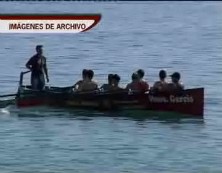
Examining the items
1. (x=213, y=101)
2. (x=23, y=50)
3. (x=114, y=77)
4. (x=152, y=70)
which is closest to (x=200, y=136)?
(x=114, y=77)

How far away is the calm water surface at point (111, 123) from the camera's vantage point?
2700 centimetres

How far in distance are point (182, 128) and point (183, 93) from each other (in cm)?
121

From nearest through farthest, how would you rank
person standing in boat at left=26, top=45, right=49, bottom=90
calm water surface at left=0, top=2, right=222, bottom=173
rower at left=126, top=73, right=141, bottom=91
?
calm water surface at left=0, top=2, right=222, bottom=173 → rower at left=126, top=73, right=141, bottom=91 → person standing in boat at left=26, top=45, right=49, bottom=90

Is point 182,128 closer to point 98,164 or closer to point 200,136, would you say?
point 200,136

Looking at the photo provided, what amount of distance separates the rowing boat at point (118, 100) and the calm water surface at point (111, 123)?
1.25 feet

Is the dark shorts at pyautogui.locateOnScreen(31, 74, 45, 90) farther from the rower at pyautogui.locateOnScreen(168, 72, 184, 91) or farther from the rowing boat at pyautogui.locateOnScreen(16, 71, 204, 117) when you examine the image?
the rower at pyautogui.locateOnScreen(168, 72, 184, 91)

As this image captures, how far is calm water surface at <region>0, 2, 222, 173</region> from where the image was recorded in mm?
27000

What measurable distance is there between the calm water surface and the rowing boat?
38 cm

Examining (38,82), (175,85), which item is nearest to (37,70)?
(38,82)

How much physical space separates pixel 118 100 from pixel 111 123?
982mm

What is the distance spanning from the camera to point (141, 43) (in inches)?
2928
